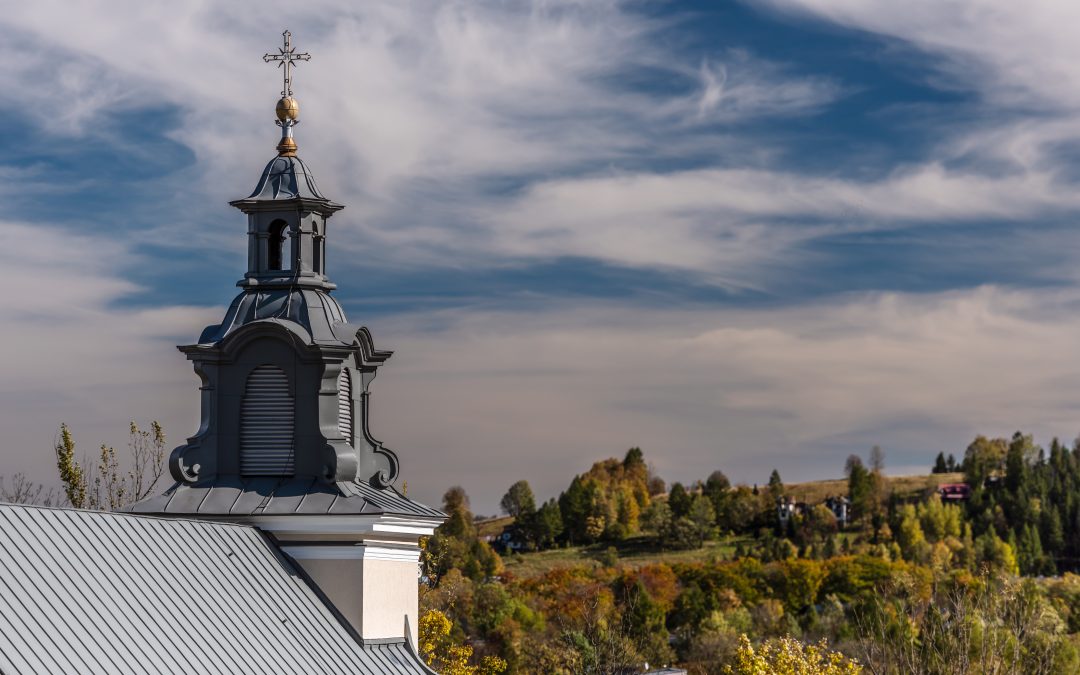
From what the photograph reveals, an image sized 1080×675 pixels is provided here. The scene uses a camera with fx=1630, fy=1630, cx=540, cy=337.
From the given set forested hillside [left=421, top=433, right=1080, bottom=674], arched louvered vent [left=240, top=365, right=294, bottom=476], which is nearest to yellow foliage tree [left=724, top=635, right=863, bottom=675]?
forested hillside [left=421, top=433, right=1080, bottom=674]

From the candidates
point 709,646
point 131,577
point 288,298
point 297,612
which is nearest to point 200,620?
point 131,577

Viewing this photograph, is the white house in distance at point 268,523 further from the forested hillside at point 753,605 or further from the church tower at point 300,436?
the forested hillside at point 753,605

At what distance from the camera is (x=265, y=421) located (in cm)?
2473

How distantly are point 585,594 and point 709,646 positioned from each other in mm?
18303

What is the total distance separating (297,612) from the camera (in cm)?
2234

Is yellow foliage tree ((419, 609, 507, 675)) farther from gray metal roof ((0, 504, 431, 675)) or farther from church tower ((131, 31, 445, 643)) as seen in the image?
gray metal roof ((0, 504, 431, 675))

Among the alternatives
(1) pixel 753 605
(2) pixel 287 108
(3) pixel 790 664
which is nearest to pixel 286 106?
(2) pixel 287 108

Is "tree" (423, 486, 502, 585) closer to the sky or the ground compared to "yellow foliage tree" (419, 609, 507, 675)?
closer to the sky

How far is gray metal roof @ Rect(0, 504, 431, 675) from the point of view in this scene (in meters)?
17.5

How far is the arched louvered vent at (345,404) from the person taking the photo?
25092mm

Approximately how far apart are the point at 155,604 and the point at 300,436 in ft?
17.8

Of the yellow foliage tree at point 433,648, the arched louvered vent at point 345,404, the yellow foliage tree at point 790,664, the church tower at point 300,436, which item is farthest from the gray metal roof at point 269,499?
the yellow foliage tree at point 433,648

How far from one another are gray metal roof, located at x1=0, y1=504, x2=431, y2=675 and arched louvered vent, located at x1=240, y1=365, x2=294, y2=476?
1609 millimetres

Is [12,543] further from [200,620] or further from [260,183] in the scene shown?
[260,183]
